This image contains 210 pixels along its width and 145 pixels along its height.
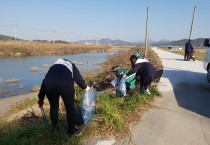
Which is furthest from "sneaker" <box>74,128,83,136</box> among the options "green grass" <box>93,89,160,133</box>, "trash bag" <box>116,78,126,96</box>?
"trash bag" <box>116,78,126,96</box>

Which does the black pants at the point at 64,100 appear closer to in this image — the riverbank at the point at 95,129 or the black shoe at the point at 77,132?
the black shoe at the point at 77,132

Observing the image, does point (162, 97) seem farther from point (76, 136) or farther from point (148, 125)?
point (76, 136)

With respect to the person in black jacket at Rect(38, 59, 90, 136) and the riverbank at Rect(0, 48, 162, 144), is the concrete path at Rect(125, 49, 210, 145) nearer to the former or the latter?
the riverbank at Rect(0, 48, 162, 144)

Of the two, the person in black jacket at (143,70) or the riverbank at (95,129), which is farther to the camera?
the person in black jacket at (143,70)

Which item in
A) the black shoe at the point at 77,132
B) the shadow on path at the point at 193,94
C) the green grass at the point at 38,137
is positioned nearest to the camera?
the green grass at the point at 38,137

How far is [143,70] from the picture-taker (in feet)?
22.7

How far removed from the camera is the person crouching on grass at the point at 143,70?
21.9ft

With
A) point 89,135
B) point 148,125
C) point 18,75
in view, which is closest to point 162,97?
point 148,125

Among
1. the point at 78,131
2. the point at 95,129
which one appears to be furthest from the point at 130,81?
the point at 78,131

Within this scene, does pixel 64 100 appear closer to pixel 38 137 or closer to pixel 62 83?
pixel 62 83

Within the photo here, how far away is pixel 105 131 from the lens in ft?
15.8

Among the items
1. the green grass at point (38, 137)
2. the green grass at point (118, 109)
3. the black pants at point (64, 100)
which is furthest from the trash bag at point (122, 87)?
the green grass at point (38, 137)

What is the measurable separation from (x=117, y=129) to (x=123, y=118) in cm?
64

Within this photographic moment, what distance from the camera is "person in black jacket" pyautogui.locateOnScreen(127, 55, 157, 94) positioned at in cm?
667
